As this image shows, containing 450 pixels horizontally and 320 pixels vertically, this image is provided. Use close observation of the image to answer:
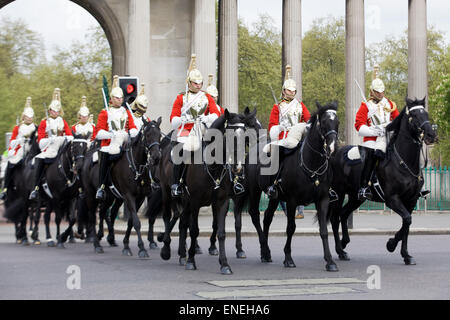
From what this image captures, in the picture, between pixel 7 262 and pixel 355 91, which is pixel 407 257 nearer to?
pixel 7 262

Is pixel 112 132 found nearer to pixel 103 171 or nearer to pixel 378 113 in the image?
pixel 103 171

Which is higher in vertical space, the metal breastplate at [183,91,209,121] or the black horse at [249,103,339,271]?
the metal breastplate at [183,91,209,121]

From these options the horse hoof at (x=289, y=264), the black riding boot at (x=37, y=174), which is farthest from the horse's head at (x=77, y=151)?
the horse hoof at (x=289, y=264)

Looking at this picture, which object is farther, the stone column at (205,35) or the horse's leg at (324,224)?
the stone column at (205,35)

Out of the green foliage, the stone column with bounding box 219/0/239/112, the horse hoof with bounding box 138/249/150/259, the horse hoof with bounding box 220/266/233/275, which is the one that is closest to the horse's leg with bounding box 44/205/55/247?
the horse hoof with bounding box 138/249/150/259

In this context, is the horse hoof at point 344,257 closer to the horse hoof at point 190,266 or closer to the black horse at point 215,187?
the black horse at point 215,187

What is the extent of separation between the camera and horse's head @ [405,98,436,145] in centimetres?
1285

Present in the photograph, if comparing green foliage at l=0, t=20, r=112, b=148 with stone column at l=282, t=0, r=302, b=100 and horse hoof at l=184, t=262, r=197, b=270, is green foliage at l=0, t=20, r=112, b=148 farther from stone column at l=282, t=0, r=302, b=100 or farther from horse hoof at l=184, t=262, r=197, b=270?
horse hoof at l=184, t=262, r=197, b=270

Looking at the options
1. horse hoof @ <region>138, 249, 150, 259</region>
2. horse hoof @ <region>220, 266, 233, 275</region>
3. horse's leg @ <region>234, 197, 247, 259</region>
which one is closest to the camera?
horse hoof @ <region>220, 266, 233, 275</region>

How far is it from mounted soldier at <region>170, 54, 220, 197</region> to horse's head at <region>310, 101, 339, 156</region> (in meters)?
→ 1.90

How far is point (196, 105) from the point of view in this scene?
13.6 metres

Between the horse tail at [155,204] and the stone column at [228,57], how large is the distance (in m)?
19.1

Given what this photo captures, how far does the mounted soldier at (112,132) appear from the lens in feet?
52.6

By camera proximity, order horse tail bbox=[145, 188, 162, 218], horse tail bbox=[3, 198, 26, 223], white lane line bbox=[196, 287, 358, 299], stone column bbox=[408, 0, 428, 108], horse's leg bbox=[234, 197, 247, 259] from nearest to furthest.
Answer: white lane line bbox=[196, 287, 358, 299] < horse's leg bbox=[234, 197, 247, 259] < horse tail bbox=[145, 188, 162, 218] < horse tail bbox=[3, 198, 26, 223] < stone column bbox=[408, 0, 428, 108]
